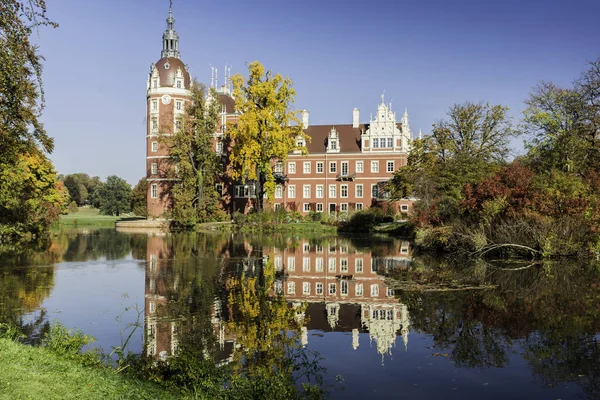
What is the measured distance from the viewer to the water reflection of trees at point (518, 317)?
350 inches

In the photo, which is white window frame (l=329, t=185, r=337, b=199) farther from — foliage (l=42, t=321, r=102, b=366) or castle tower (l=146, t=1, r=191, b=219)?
foliage (l=42, t=321, r=102, b=366)

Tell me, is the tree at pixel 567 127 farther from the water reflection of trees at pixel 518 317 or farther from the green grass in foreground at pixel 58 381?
the green grass in foreground at pixel 58 381

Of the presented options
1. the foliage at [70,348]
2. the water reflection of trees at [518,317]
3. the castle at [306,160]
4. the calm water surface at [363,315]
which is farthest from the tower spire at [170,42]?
the foliage at [70,348]

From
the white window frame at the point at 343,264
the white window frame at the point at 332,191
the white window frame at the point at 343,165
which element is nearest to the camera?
the white window frame at the point at 343,264

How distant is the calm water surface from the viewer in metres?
8.37

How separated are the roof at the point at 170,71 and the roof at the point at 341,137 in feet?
46.4

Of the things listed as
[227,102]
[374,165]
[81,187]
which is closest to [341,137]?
[374,165]

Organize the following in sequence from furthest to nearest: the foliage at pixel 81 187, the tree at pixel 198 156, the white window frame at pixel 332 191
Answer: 1. the foliage at pixel 81 187
2. the white window frame at pixel 332 191
3. the tree at pixel 198 156

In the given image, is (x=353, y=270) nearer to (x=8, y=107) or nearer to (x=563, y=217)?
(x=563, y=217)

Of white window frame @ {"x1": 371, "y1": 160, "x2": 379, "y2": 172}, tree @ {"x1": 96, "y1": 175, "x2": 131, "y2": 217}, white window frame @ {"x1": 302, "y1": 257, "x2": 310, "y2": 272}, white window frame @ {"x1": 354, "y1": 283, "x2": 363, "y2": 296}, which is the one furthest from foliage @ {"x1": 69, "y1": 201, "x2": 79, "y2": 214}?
white window frame @ {"x1": 354, "y1": 283, "x2": 363, "y2": 296}

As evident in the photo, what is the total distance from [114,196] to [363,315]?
8004 cm

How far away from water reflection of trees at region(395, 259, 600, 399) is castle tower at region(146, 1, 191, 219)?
133ft

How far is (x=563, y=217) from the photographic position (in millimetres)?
22234

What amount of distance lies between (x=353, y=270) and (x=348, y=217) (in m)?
25.8
